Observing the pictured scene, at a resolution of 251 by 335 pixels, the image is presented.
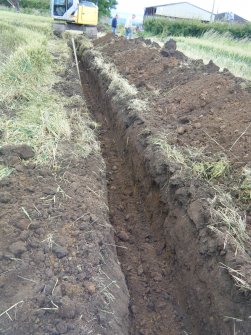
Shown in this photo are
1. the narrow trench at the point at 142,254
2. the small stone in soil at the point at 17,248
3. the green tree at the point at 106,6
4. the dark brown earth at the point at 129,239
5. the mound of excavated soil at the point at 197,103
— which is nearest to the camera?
the dark brown earth at the point at 129,239

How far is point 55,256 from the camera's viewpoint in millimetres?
3330

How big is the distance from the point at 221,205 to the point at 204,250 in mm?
585

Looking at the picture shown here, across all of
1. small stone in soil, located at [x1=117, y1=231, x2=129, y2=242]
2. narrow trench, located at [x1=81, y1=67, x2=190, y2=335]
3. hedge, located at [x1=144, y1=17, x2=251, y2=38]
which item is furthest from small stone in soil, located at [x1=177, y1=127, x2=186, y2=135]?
hedge, located at [x1=144, y1=17, x2=251, y2=38]

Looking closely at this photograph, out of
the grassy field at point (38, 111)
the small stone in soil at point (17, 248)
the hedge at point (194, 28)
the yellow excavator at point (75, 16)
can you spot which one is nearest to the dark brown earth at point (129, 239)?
the small stone in soil at point (17, 248)

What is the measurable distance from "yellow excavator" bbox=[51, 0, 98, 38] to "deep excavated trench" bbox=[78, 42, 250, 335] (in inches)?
517

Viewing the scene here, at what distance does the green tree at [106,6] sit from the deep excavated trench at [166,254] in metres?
40.1

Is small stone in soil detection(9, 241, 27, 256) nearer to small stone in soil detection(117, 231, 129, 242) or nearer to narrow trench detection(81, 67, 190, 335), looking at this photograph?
narrow trench detection(81, 67, 190, 335)

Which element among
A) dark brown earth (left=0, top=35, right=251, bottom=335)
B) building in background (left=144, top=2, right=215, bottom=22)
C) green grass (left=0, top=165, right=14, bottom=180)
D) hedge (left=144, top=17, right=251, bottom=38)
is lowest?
building in background (left=144, top=2, right=215, bottom=22)

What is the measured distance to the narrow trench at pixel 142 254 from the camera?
12.0ft

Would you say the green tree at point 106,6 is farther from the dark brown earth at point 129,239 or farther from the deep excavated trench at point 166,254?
the deep excavated trench at point 166,254

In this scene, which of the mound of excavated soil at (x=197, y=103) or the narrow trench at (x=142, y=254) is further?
the mound of excavated soil at (x=197, y=103)

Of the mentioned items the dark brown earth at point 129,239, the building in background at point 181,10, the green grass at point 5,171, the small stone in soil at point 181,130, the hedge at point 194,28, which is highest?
the small stone in soil at point 181,130

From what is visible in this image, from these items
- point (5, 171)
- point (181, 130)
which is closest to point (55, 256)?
point (5, 171)

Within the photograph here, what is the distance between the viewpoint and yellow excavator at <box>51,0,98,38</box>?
56.8 feet
